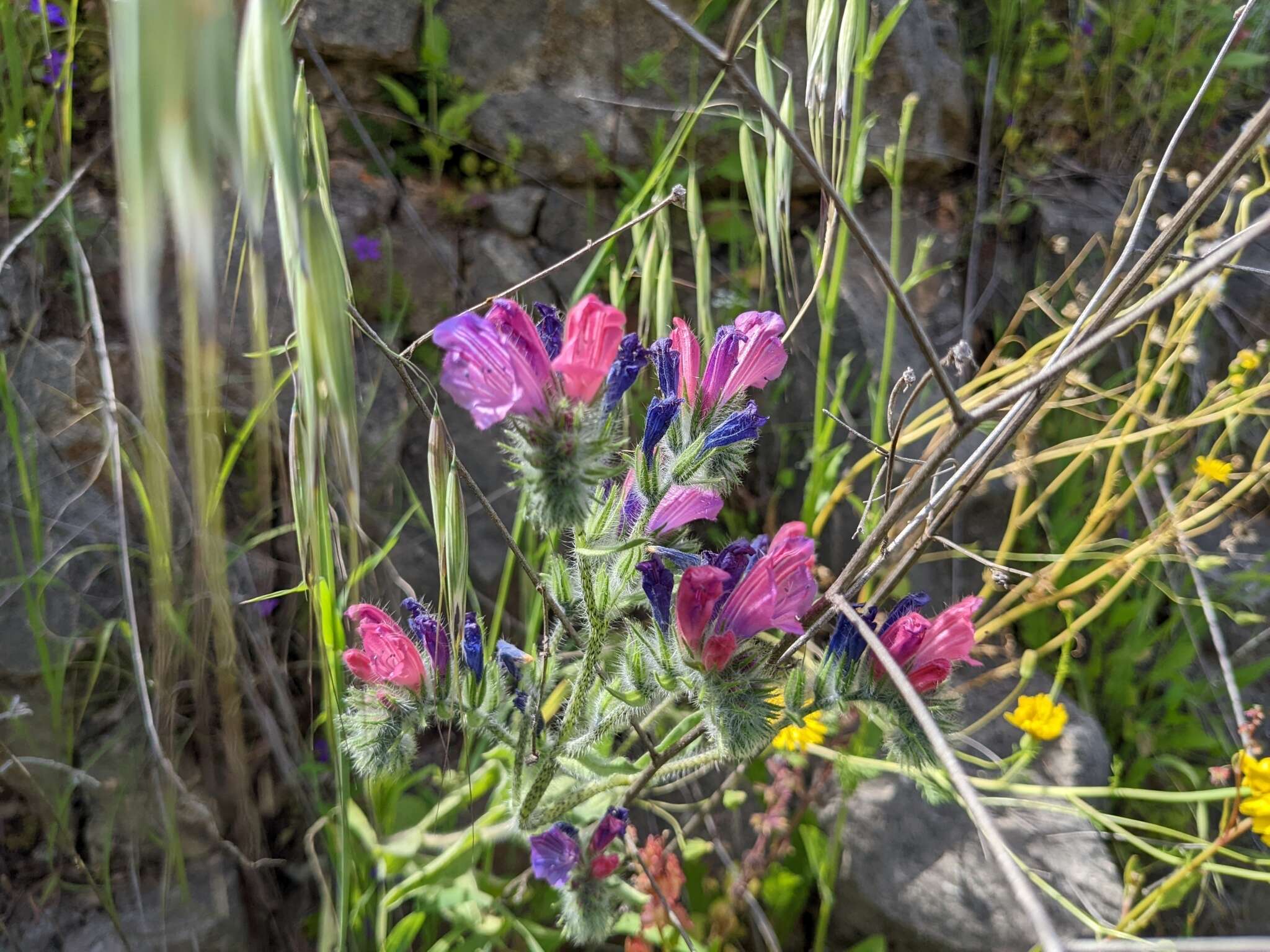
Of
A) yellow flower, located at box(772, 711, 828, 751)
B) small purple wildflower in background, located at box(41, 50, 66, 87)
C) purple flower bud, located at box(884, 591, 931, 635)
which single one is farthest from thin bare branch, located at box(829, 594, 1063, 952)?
small purple wildflower in background, located at box(41, 50, 66, 87)

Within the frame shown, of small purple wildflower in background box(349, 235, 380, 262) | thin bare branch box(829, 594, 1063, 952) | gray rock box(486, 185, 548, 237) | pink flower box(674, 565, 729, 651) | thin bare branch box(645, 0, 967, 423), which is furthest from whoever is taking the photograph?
gray rock box(486, 185, 548, 237)

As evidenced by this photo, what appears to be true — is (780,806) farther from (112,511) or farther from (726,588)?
(112,511)

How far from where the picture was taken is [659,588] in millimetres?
1021

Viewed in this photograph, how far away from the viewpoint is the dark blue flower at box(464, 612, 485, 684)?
3.59ft

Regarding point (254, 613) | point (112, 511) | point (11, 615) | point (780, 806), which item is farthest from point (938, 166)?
point (11, 615)

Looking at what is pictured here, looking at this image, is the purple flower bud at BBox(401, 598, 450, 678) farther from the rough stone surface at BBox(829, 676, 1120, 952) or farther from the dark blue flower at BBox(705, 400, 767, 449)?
the rough stone surface at BBox(829, 676, 1120, 952)

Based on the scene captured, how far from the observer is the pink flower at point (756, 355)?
1039 mm

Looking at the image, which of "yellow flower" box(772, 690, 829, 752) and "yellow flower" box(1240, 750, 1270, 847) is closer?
"yellow flower" box(1240, 750, 1270, 847)

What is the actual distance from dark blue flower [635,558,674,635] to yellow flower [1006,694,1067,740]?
81 cm

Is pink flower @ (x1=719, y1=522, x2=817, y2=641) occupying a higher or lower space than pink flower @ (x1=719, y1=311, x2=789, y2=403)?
lower

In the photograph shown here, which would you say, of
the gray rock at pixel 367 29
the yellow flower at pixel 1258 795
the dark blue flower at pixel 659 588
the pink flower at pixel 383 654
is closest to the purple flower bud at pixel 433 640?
the pink flower at pixel 383 654

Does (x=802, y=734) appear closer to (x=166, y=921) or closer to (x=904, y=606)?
(x=904, y=606)

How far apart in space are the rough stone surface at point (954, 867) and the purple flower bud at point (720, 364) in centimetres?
124

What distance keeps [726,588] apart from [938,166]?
7.30 feet
